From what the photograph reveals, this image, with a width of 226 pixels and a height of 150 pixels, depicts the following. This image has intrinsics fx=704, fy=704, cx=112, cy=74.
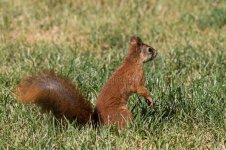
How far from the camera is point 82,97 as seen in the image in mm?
5418

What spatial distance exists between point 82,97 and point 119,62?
2034mm

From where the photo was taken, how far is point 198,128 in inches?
220

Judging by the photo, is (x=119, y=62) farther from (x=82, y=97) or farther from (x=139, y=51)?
(x=82, y=97)

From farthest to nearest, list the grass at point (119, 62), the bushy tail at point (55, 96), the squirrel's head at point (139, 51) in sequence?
the squirrel's head at point (139, 51)
the grass at point (119, 62)
the bushy tail at point (55, 96)

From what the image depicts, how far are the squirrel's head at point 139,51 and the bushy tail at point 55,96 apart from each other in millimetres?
572

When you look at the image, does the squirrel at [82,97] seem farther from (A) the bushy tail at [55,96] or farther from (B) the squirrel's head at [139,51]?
(B) the squirrel's head at [139,51]

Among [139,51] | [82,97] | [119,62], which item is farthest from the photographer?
[119,62]

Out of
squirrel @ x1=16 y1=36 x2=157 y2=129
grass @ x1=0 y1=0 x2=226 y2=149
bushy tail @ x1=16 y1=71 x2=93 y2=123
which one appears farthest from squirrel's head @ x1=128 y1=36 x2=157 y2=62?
bushy tail @ x1=16 y1=71 x2=93 y2=123

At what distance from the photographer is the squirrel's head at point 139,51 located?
5645mm

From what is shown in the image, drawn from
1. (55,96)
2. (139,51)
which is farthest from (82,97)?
(139,51)

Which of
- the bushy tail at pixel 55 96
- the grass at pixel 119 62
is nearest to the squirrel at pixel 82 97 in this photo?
the bushy tail at pixel 55 96

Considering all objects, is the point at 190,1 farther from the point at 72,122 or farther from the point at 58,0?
the point at 72,122

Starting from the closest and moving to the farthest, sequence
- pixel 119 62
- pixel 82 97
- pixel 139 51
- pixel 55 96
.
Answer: pixel 55 96 → pixel 82 97 → pixel 139 51 → pixel 119 62

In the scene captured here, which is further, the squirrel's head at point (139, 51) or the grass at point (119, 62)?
the squirrel's head at point (139, 51)
